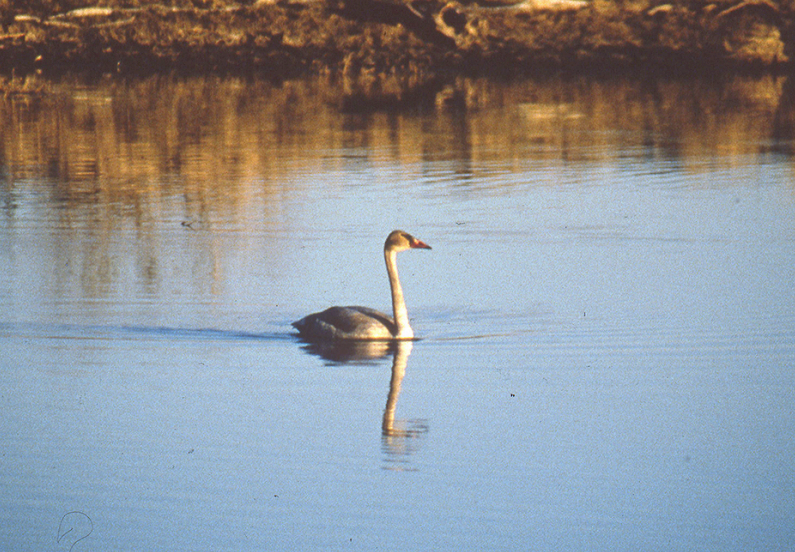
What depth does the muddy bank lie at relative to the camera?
41.4m

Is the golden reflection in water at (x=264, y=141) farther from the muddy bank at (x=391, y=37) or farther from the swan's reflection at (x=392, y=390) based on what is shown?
the swan's reflection at (x=392, y=390)

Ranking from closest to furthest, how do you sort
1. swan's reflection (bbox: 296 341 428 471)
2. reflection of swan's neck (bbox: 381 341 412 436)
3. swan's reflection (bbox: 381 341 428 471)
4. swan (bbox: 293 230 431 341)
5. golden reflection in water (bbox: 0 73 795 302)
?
swan's reflection (bbox: 381 341 428 471) < swan's reflection (bbox: 296 341 428 471) < reflection of swan's neck (bbox: 381 341 412 436) < swan (bbox: 293 230 431 341) < golden reflection in water (bbox: 0 73 795 302)

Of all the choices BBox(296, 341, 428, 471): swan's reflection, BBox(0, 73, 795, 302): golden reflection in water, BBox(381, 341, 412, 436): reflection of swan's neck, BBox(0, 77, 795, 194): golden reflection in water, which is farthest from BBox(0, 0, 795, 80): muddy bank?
BBox(381, 341, 412, 436): reflection of swan's neck

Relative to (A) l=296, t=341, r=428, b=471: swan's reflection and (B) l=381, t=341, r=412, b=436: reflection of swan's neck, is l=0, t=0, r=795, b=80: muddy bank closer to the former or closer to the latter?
(A) l=296, t=341, r=428, b=471: swan's reflection

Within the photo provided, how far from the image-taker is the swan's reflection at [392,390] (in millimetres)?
8430

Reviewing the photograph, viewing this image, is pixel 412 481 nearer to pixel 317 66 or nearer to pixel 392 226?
pixel 392 226

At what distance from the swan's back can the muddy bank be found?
2974cm

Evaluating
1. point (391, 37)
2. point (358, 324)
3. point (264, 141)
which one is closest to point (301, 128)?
point (264, 141)

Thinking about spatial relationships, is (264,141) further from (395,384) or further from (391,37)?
(395,384)

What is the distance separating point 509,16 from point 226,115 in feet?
45.7

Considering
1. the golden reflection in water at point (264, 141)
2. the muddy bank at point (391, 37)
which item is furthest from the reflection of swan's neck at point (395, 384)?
the muddy bank at point (391, 37)

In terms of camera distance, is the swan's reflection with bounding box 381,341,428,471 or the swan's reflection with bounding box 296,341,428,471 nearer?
the swan's reflection with bounding box 381,341,428,471

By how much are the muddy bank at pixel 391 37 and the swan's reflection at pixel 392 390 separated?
30.0 metres

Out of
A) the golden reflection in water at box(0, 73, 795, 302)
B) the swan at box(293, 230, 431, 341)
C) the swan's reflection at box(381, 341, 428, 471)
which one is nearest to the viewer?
the swan's reflection at box(381, 341, 428, 471)
